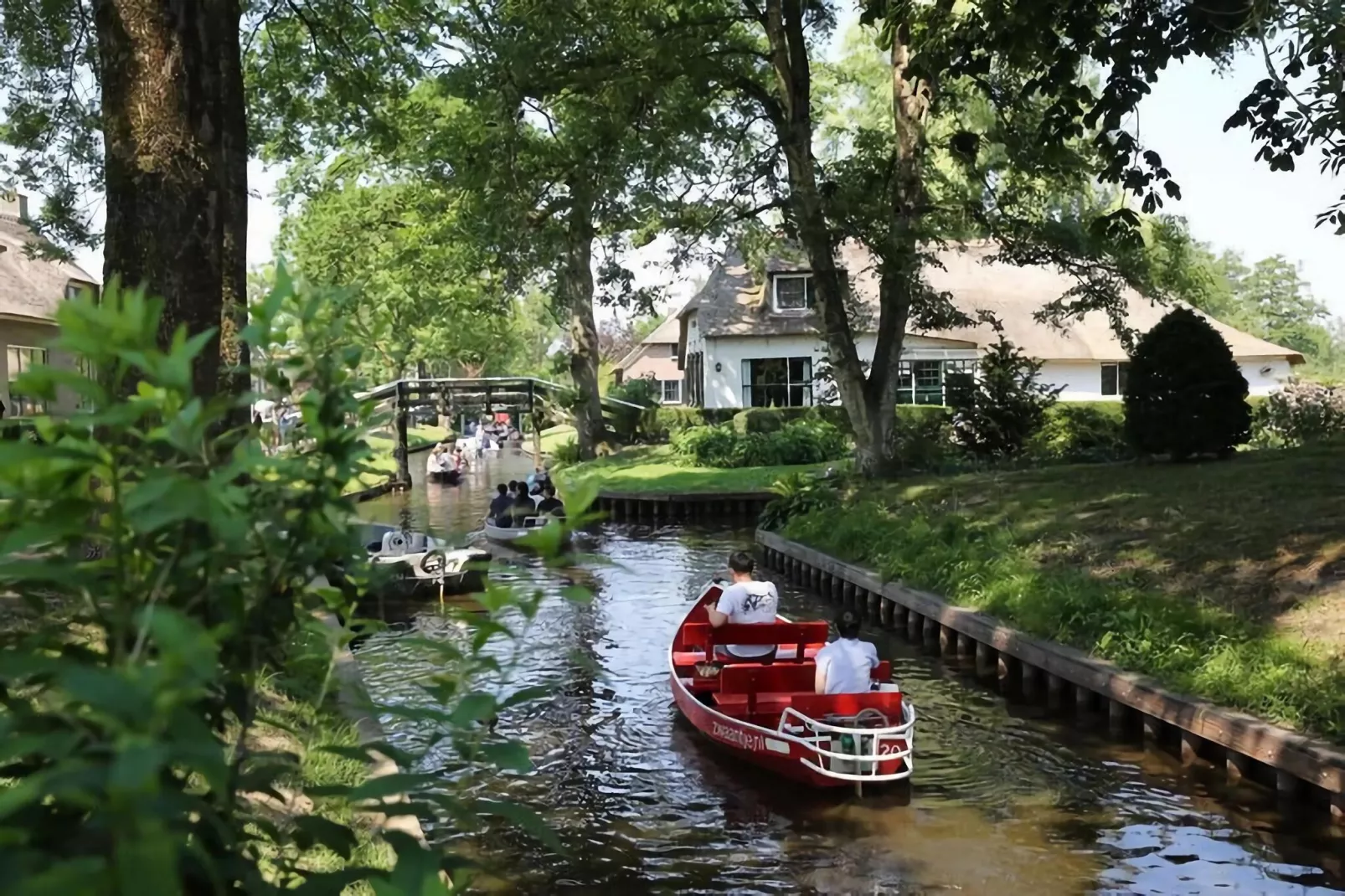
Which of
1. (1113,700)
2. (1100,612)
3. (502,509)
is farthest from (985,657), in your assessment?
(502,509)

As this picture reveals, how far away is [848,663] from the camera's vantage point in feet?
33.1

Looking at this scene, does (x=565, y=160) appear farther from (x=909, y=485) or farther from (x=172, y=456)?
(x=172, y=456)

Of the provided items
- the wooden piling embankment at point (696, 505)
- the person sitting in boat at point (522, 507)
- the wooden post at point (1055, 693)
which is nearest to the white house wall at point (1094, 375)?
the wooden piling embankment at point (696, 505)

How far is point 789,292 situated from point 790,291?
59 millimetres

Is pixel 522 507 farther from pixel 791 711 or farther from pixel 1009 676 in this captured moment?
pixel 791 711

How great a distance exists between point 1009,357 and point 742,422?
13.5 m

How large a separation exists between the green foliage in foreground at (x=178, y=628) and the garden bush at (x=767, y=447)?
32.1 m

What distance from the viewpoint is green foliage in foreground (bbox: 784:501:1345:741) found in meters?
9.14

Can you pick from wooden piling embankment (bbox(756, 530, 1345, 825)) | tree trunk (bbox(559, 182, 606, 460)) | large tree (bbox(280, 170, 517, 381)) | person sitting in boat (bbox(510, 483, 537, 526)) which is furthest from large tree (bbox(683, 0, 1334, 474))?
tree trunk (bbox(559, 182, 606, 460))

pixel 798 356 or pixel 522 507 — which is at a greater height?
pixel 798 356

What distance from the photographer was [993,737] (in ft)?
35.8

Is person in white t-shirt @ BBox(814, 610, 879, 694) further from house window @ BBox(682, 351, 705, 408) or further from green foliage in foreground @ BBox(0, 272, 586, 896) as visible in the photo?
house window @ BBox(682, 351, 705, 408)

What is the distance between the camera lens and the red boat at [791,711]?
9406 mm

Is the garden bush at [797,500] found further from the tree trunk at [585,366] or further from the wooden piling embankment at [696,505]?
the tree trunk at [585,366]
